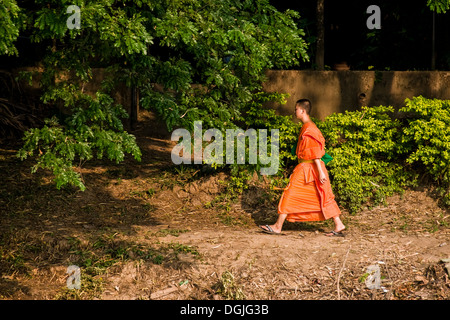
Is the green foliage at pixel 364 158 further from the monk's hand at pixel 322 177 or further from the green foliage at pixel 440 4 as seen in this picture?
the green foliage at pixel 440 4

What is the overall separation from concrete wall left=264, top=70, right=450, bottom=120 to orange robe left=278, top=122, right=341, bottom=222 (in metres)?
2.36

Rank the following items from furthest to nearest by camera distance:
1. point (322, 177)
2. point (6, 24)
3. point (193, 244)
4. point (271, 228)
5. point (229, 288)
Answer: point (271, 228), point (322, 177), point (193, 244), point (229, 288), point (6, 24)

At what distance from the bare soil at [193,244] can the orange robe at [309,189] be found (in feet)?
1.14

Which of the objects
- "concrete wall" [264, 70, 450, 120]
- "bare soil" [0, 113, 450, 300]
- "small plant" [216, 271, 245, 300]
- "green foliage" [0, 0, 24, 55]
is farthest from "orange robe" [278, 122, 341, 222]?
"green foliage" [0, 0, 24, 55]

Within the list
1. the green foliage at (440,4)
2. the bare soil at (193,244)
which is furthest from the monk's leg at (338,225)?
the green foliage at (440,4)

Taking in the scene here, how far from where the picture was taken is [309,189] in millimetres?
7402

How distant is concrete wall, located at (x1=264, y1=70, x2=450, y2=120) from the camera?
9477 mm

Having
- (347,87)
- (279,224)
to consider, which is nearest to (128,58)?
(279,224)

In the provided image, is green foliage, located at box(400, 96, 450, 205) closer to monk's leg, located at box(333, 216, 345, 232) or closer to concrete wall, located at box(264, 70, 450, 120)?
A: concrete wall, located at box(264, 70, 450, 120)

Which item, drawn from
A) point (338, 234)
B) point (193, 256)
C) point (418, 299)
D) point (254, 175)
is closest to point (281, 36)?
point (254, 175)

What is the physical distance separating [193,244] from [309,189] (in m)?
1.64

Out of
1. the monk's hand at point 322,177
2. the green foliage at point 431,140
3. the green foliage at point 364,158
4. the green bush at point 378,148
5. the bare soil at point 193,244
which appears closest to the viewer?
the bare soil at point 193,244

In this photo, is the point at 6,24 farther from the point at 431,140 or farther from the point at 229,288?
the point at 431,140

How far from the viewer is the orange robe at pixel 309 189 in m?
7.33
